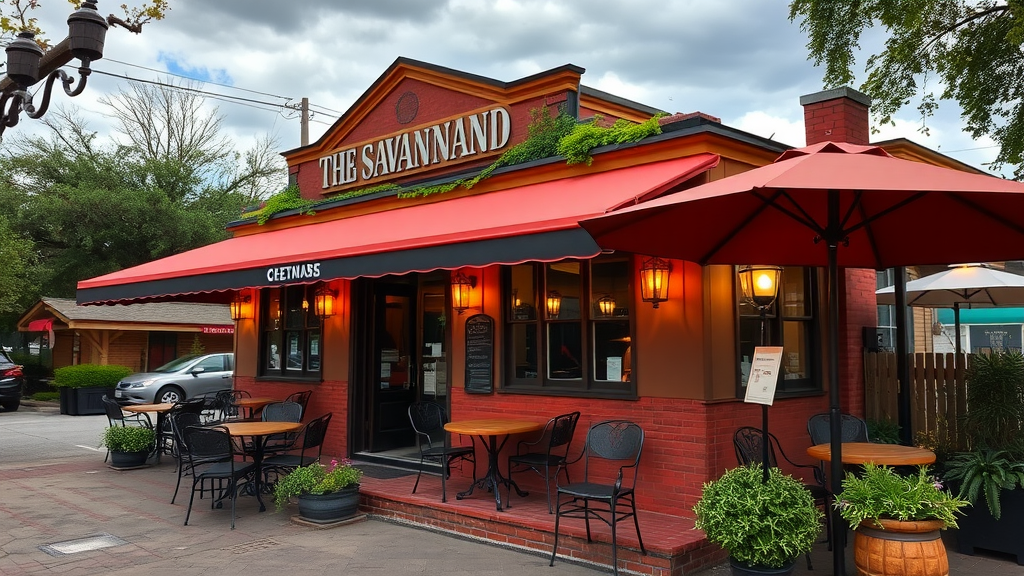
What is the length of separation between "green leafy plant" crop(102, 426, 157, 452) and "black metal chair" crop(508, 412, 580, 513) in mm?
5741

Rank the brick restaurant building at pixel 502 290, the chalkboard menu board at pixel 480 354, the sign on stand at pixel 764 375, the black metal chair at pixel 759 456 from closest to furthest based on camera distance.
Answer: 1. the sign on stand at pixel 764 375
2. the black metal chair at pixel 759 456
3. the brick restaurant building at pixel 502 290
4. the chalkboard menu board at pixel 480 354

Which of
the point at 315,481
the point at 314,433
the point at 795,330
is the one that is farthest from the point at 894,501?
the point at 314,433

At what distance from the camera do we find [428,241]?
6.65 m

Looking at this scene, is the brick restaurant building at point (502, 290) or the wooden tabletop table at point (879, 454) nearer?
the wooden tabletop table at point (879, 454)

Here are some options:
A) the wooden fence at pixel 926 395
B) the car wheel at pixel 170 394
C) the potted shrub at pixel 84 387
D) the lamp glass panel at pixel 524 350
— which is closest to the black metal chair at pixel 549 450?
the lamp glass panel at pixel 524 350

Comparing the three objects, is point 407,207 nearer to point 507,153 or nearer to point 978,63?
point 507,153

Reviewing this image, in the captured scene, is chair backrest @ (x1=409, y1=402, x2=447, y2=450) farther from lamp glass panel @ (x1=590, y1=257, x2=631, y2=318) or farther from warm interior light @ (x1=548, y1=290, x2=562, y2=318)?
lamp glass panel @ (x1=590, y1=257, x2=631, y2=318)

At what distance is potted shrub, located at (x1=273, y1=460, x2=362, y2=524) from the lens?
7.02 m

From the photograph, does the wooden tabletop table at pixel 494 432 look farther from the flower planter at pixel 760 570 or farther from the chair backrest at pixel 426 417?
the flower planter at pixel 760 570

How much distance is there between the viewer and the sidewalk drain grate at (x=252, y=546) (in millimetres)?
6309

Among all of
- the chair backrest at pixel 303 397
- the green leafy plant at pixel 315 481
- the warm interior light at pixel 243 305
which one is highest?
the warm interior light at pixel 243 305

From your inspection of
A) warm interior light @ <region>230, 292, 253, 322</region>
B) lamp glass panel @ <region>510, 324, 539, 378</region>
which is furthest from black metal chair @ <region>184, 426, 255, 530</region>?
warm interior light @ <region>230, 292, 253, 322</region>

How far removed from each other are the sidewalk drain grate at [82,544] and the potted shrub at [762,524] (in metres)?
5.11

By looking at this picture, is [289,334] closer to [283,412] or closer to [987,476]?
[283,412]
